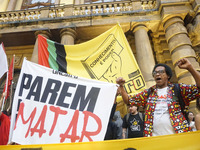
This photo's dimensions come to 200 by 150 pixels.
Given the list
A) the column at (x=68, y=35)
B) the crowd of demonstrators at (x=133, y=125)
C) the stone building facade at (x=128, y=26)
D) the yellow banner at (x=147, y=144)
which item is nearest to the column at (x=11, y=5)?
the stone building facade at (x=128, y=26)

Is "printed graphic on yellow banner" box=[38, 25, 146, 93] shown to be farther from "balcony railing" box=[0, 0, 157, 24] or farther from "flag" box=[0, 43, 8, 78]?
"balcony railing" box=[0, 0, 157, 24]

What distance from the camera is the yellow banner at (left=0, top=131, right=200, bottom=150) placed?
1.38 meters

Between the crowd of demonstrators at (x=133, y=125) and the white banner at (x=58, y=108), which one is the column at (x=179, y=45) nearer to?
the crowd of demonstrators at (x=133, y=125)

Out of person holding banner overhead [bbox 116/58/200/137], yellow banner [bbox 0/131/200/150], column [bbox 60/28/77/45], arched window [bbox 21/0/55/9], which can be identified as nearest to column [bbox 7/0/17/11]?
arched window [bbox 21/0/55/9]

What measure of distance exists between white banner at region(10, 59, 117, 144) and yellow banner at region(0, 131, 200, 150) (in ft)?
2.14

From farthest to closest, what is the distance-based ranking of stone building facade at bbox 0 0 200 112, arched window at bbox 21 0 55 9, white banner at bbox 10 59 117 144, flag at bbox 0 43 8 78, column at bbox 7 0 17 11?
arched window at bbox 21 0 55 9 < column at bbox 7 0 17 11 < stone building facade at bbox 0 0 200 112 < flag at bbox 0 43 8 78 < white banner at bbox 10 59 117 144

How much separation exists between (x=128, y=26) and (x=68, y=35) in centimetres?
295

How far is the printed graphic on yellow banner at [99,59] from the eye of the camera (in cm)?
374

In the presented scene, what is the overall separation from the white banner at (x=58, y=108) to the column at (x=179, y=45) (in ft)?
13.7

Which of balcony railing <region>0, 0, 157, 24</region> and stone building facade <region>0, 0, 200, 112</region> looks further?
balcony railing <region>0, 0, 157, 24</region>

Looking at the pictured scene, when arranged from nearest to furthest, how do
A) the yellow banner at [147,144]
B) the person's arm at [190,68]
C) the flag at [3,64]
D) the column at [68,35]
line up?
the yellow banner at [147,144] < the person's arm at [190,68] < the flag at [3,64] < the column at [68,35]

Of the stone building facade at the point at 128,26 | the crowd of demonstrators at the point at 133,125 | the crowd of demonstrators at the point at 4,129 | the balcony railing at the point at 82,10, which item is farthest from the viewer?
the balcony railing at the point at 82,10

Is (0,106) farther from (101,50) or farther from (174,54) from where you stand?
(174,54)

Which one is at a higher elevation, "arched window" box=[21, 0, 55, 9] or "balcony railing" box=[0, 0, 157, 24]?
"arched window" box=[21, 0, 55, 9]
